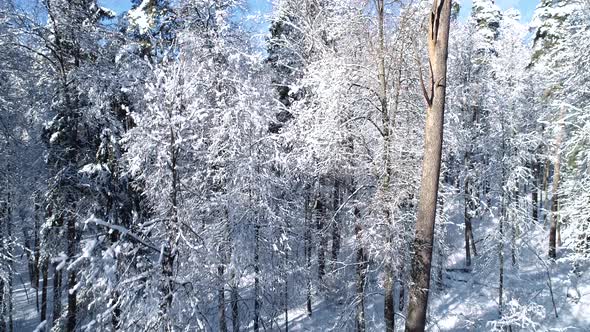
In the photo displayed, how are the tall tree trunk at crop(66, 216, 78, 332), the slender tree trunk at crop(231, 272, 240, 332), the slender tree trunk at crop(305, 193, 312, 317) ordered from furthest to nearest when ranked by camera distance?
the slender tree trunk at crop(305, 193, 312, 317), the tall tree trunk at crop(66, 216, 78, 332), the slender tree trunk at crop(231, 272, 240, 332)

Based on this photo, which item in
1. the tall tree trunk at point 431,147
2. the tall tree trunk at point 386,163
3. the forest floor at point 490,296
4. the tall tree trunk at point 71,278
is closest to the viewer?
the tall tree trunk at point 431,147

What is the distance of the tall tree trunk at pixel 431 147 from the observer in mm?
4262

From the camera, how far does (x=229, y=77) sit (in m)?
10.9

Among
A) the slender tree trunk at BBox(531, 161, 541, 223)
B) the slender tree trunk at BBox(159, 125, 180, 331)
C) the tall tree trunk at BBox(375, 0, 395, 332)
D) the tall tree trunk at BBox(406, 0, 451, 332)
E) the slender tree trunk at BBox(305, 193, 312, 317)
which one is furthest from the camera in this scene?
the slender tree trunk at BBox(531, 161, 541, 223)

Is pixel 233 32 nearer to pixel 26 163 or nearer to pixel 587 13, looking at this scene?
pixel 26 163

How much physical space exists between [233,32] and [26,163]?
24.9 feet

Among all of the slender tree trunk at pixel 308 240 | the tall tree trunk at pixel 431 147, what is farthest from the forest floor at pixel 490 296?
the tall tree trunk at pixel 431 147

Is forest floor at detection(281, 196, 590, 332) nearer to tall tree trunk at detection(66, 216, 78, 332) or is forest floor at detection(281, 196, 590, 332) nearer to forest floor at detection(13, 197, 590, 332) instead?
forest floor at detection(13, 197, 590, 332)

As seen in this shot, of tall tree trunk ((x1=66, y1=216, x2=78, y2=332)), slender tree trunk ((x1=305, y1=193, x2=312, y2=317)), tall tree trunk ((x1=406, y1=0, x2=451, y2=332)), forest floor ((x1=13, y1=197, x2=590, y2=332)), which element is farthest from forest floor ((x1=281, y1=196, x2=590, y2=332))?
tall tree trunk ((x1=406, y1=0, x2=451, y2=332))

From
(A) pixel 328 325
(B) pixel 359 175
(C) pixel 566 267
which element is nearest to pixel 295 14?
(B) pixel 359 175

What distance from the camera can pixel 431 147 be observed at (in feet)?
14.6

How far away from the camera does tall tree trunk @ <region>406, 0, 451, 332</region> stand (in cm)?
426

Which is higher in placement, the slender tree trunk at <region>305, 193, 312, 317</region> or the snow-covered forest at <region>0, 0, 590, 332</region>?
the snow-covered forest at <region>0, 0, 590, 332</region>

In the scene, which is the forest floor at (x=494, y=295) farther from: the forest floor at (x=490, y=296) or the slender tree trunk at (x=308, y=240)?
the slender tree trunk at (x=308, y=240)
